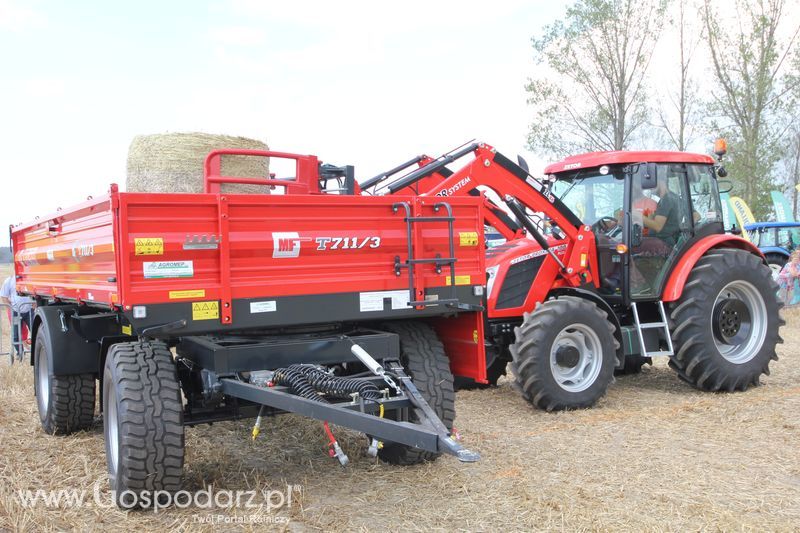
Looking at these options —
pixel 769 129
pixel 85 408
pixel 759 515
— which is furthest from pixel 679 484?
pixel 769 129

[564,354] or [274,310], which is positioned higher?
[274,310]

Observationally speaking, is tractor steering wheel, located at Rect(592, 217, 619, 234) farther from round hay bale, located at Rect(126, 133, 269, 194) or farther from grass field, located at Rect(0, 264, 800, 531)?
round hay bale, located at Rect(126, 133, 269, 194)

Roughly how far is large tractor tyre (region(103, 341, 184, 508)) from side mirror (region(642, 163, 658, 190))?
15.1 ft

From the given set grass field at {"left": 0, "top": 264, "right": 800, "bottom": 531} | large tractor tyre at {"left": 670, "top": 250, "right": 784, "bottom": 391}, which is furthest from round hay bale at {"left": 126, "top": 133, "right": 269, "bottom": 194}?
large tractor tyre at {"left": 670, "top": 250, "right": 784, "bottom": 391}

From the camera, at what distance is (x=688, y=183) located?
7.76 m

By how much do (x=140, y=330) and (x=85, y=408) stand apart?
2.54 meters

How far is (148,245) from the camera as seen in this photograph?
4.04 m

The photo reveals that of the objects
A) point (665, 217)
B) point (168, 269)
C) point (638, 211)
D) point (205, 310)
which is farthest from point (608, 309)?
point (168, 269)

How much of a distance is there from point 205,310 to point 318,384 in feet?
2.47

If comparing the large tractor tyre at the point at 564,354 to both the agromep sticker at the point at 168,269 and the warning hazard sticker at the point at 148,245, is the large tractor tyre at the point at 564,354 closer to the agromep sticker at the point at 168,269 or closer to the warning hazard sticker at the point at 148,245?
the agromep sticker at the point at 168,269

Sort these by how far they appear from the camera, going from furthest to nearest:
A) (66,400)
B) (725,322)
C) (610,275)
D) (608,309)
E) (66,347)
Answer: (725,322)
(610,275)
(608,309)
(66,400)
(66,347)

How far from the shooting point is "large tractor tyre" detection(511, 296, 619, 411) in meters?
6.61

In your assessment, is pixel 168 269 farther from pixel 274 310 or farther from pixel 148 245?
pixel 274 310

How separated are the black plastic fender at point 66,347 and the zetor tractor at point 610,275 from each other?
9.29ft
